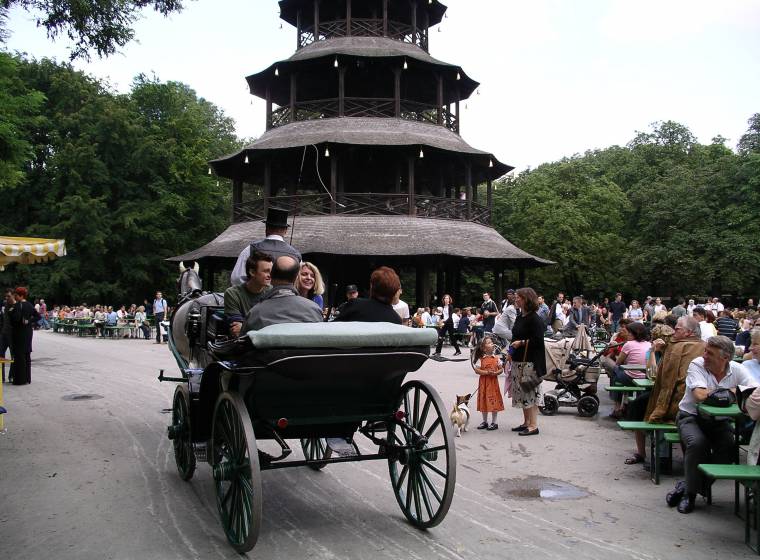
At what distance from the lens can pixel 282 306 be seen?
518 cm

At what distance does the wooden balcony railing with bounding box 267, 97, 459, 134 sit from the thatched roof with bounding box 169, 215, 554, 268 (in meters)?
5.99

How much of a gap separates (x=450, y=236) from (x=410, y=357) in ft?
76.3

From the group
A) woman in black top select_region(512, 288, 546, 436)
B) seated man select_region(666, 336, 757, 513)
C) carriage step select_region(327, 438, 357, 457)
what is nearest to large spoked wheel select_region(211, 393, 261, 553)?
carriage step select_region(327, 438, 357, 457)

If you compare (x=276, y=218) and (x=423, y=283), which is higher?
(x=276, y=218)

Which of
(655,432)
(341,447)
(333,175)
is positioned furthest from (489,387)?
(333,175)

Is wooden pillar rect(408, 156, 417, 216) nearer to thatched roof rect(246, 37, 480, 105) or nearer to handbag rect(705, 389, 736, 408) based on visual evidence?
thatched roof rect(246, 37, 480, 105)

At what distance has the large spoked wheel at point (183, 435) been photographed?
643 centimetres

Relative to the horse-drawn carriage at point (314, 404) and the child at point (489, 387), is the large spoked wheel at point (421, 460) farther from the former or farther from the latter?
the child at point (489, 387)

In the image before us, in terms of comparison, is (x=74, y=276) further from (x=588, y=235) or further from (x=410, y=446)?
(x=410, y=446)

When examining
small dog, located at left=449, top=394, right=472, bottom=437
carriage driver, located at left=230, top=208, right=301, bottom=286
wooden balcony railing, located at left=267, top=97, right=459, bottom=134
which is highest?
wooden balcony railing, located at left=267, top=97, right=459, bottom=134

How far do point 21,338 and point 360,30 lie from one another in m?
25.3

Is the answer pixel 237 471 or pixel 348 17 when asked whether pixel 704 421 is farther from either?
pixel 348 17

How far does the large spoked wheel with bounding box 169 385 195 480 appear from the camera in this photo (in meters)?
6.43

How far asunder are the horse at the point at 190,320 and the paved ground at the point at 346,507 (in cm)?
117
